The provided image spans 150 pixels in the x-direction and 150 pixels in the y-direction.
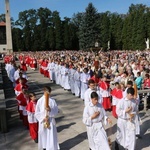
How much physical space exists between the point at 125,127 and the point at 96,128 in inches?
33.0

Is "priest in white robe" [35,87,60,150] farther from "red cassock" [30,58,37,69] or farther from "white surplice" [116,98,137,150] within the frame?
"red cassock" [30,58,37,69]

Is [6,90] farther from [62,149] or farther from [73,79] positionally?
[62,149]

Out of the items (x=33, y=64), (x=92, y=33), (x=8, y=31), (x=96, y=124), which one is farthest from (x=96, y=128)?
(x=8, y=31)

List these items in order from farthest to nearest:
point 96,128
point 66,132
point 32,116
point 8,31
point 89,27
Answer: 1. point 8,31
2. point 89,27
3. point 66,132
4. point 32,116
5. point 96,128

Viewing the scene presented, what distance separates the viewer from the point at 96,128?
635 centimetres

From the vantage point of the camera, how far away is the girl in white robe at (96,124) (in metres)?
6.28

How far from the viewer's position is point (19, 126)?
380 inches

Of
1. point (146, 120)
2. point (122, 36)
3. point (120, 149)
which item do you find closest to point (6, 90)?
point (146, 120)

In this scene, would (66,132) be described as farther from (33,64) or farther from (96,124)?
(33,64)

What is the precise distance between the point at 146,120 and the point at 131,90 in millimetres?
3499

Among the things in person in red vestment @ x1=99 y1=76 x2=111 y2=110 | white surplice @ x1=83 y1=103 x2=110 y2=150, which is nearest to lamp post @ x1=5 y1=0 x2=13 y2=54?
person in red vestment @ x1=99 y1=76 x2=111 y2=110

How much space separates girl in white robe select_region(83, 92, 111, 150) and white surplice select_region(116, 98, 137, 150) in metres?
0.53

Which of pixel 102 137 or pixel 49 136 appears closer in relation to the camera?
pixel 102 137

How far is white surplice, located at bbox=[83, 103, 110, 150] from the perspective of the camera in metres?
6.30
